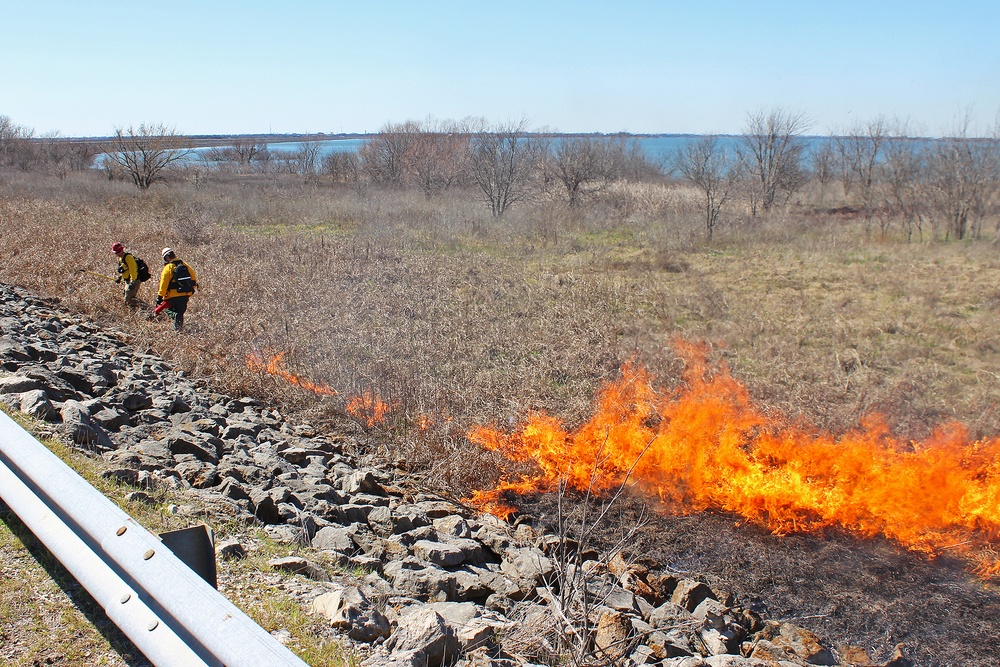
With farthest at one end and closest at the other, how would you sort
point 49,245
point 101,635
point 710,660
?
point 49,245 → point 710,660 → point 101,635

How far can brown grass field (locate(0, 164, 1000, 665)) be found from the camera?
9.59 metres

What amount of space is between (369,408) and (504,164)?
23.1 meters

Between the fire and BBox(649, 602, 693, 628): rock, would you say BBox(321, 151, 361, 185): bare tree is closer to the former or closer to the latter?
the fire

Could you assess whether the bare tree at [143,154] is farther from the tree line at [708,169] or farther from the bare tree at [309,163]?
the bare tree at [309,163]

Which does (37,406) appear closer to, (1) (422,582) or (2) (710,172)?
(1) (422,582)

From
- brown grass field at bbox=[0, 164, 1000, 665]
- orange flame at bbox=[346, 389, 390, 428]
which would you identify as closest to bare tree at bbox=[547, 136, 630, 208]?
brown grass field at bbox=[0, 164, 1000, 665]

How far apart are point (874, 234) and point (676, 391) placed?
17.4 metres

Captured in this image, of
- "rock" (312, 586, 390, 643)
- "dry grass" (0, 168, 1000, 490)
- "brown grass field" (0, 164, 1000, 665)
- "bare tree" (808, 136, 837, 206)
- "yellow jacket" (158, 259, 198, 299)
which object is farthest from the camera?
"bare tree" (808, 136, 837, 206)

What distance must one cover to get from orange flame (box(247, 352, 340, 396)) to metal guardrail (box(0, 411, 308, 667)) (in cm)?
658

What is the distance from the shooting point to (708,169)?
1025 inches

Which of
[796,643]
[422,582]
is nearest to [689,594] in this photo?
[796,643]

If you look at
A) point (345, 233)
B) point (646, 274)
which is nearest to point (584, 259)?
Answer: point (646, 274)

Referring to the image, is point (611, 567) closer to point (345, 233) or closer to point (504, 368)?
point (504, 368)

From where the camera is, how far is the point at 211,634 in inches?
84.3
